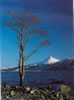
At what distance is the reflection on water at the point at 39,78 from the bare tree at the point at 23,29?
9 cm

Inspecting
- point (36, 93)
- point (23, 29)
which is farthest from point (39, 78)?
point (23, 29)

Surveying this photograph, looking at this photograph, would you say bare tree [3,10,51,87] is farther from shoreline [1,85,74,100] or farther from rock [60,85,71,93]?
rock [60,85,71,93]

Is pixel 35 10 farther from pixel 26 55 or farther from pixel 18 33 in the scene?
pixel 26 55

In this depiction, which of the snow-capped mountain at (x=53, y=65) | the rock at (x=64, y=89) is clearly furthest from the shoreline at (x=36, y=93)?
the snow-capped mountain at (x=53, y=65)

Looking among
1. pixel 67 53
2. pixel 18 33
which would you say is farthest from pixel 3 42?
pixel 67 53

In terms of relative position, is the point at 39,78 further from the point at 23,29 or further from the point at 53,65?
the point at 23,29

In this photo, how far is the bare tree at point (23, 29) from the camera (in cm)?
337

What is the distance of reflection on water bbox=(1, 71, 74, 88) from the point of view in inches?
133

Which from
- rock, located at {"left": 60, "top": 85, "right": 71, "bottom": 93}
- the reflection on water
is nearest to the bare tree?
the reflection on water

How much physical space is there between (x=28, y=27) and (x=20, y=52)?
38 cm

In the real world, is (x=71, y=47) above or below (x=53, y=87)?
above

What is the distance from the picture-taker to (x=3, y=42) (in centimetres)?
334

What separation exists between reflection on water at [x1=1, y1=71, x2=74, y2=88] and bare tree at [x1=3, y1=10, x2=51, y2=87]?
0.09m

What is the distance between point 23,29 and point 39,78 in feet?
2.46
